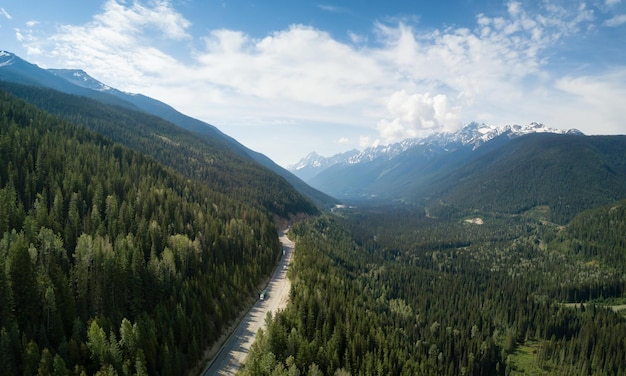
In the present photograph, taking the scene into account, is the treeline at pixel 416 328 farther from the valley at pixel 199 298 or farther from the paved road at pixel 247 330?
the paved road at pixel 247 330

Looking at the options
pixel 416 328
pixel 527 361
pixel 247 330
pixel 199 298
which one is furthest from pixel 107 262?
pixel 527 361

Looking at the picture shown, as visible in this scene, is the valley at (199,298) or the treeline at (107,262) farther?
the valley at (199,298)

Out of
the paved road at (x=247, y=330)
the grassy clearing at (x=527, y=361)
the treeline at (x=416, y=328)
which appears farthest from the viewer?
the grassy clearing at (x=527, y=361)

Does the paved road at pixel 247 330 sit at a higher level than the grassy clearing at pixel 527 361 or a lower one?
higher

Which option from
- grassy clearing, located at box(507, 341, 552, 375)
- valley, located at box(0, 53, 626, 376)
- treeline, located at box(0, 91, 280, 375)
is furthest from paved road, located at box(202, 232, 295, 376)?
grassy clearing, located at box(507, 341, 552, 375)

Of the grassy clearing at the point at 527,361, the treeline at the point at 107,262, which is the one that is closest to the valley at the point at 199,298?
the treeline at the point at 107,262

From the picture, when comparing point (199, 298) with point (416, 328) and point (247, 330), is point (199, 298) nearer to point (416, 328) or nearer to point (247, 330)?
point (247, 330)

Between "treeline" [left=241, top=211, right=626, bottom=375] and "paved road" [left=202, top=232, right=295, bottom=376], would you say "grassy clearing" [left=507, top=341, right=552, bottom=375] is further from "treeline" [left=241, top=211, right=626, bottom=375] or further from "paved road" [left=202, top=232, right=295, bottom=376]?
"paved road" [left=202, top=232, right=295, bottom=376]
